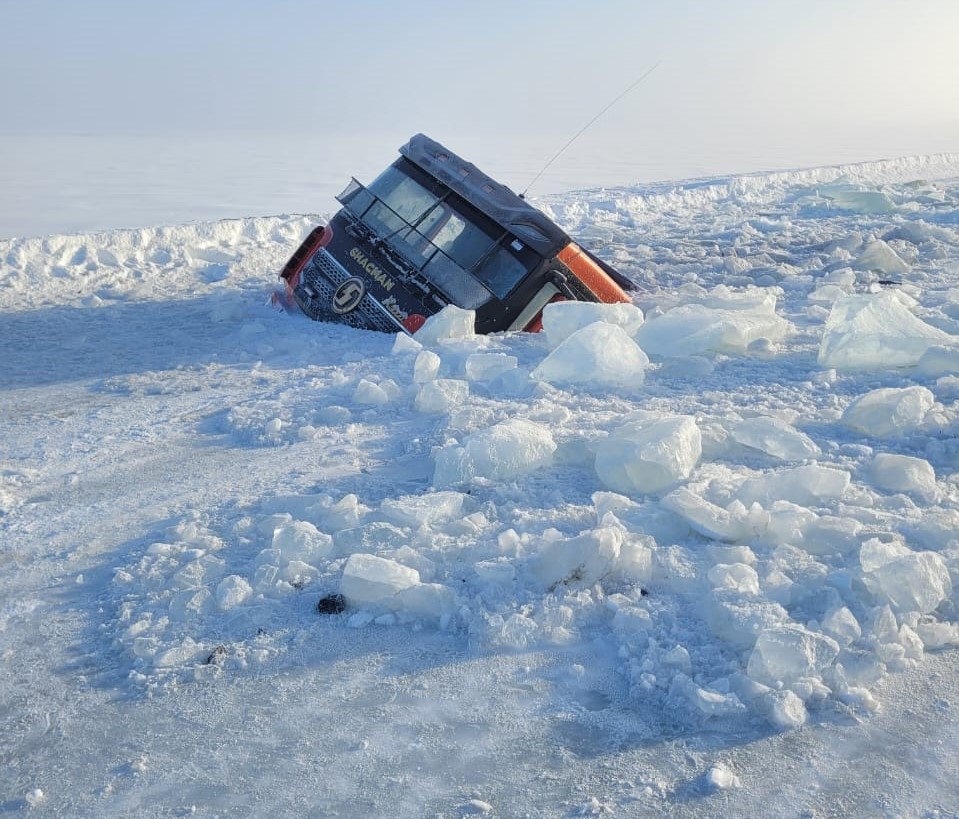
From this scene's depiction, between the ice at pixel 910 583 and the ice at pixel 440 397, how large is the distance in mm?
3104

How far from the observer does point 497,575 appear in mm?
4090

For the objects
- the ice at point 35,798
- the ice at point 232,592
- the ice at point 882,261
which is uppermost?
the ice at point 882,261

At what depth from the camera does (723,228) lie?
54.2ft

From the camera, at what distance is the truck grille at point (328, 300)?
8.27 meters

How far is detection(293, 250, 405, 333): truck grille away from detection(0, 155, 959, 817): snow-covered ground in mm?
531

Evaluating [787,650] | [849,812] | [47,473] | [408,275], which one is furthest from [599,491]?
[408,275]

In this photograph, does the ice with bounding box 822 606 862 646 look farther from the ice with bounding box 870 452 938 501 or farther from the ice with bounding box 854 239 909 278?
the ice with bounding box 854 239 909 278

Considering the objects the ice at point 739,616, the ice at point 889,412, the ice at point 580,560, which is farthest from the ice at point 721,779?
the ice at point 889,412

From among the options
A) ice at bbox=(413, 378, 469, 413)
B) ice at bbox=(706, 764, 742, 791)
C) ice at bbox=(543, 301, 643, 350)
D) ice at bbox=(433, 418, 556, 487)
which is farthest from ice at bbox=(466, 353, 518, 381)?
ice at bbox=(706, 764, 742, 791)

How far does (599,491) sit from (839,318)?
11.5 feet

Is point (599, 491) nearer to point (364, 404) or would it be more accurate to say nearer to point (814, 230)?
point (364, 404)

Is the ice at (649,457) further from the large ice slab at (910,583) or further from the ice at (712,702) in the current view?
the ice at (712,702)

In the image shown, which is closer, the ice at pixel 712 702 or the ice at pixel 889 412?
the ice at pixel 712 702

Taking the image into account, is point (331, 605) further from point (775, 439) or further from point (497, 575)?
point (775, 439)
